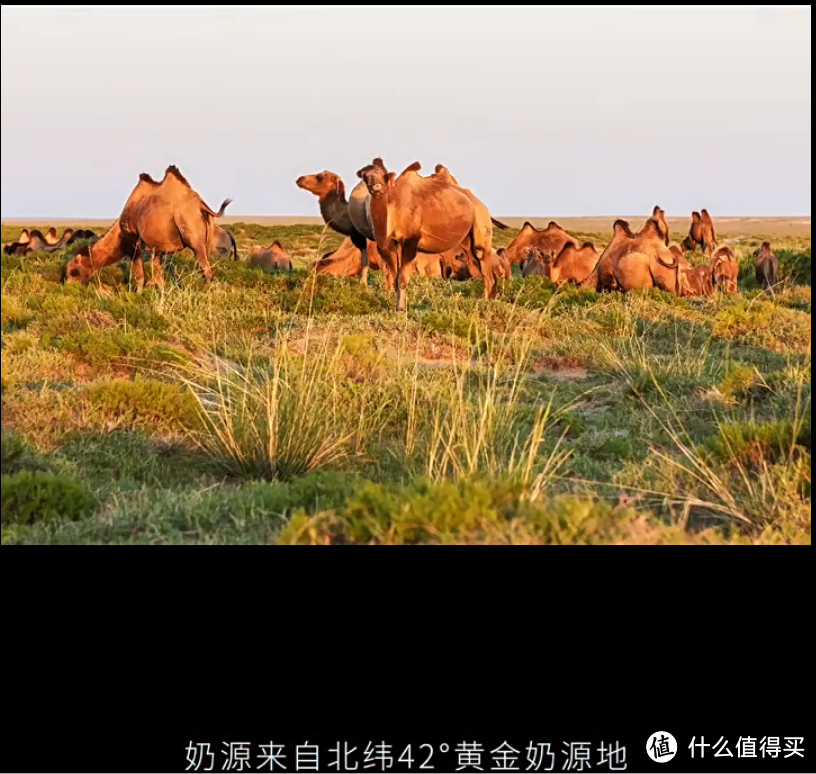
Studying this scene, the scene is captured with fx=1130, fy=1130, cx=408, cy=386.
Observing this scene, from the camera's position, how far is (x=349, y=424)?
7.45 metres

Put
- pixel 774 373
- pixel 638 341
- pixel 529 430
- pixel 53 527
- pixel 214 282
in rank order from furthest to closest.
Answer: pixel 214 282 → pixel 638 341 → pixel 774 373 → pixel 529 430 → pixel 53 527

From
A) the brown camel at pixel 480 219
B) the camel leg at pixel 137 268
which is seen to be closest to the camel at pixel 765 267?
the brown camel at pixel 480 219

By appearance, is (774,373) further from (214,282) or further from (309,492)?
(214,282)

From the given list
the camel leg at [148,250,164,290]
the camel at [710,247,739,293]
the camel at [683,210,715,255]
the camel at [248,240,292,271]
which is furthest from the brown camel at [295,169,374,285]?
the camel at [683,210,715,255]

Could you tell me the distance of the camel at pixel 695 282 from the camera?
16.2 metres

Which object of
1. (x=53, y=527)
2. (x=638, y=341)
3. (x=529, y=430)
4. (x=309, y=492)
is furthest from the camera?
(x=638, y=341)

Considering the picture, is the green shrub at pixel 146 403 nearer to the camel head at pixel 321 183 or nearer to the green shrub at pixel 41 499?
the green shrub at pixel 41 499

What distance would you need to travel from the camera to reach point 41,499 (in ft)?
18.8

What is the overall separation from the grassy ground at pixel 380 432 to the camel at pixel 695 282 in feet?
12.1

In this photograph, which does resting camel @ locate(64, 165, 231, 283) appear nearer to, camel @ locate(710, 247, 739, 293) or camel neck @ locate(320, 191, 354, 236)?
camel neck @ locate(320, 191, 354, 236)

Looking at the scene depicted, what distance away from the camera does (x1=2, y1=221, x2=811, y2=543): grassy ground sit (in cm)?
531

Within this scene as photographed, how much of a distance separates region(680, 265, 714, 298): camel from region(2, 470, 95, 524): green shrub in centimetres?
1169

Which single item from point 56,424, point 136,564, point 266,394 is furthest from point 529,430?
point 136,564

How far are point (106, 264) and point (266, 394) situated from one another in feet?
26.3
